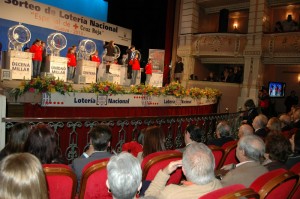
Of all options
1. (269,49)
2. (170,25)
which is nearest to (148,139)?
(269,49)

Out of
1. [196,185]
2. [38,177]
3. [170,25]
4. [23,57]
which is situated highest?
[170,25]

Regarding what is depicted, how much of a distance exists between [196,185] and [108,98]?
391cm

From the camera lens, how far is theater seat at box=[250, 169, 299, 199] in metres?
1.66

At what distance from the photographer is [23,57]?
6512mm

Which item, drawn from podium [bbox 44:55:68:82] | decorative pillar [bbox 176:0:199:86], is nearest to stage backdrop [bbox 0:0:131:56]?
podium [bbox 44:55:68:82]

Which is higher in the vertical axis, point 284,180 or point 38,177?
point 38,177

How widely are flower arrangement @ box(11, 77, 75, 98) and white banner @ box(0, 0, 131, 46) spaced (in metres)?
5.11

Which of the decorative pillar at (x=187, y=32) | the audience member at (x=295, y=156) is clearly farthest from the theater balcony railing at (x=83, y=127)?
the decorative pillar at (x=187, y=32)

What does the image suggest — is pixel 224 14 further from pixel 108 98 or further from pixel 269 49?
pixel 108 98

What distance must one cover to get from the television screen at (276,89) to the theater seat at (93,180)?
37.6 feet

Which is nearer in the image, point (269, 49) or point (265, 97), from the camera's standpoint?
point (265, 97)

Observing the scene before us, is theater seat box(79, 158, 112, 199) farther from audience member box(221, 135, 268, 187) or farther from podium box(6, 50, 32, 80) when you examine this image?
podium box(6, 50, 32, 80)

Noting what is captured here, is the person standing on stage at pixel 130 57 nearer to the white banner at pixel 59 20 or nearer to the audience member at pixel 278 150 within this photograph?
the white banner at pixel 59 20

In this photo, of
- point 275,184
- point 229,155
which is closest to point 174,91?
point 229,155
